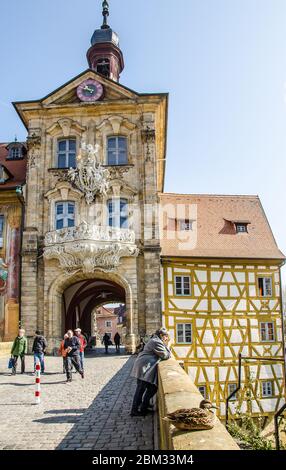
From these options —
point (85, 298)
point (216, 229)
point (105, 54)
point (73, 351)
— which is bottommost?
point (73, 351)

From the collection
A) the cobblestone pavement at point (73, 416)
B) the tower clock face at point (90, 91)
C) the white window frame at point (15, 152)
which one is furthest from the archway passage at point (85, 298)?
the cobblestone pavement at point (73, 416)

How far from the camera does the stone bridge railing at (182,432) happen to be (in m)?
3.56

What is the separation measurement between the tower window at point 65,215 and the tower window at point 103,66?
11333 mm

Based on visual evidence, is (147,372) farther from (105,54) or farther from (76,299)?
(105,54)

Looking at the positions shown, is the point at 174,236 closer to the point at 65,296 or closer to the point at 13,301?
the point at 65,296

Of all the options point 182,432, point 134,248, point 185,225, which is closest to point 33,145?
point 134,248

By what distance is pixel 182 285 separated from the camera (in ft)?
77.0

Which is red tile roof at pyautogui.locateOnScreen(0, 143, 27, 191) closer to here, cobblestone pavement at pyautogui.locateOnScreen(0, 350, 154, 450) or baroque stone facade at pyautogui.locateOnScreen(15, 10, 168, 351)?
baroque stone facade at pyautogui.locateOnScreen(15, 10, 168, 351)

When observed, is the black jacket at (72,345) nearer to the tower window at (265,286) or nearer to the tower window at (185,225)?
the tower window at (185,225)

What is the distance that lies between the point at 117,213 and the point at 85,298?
10.5 m

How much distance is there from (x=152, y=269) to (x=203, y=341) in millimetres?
4435

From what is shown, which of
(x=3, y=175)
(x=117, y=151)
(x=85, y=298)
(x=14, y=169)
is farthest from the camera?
(x=85, y=298)

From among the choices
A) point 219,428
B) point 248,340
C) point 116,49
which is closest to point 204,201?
point 248,340

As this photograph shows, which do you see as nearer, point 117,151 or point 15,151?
point 117,151
